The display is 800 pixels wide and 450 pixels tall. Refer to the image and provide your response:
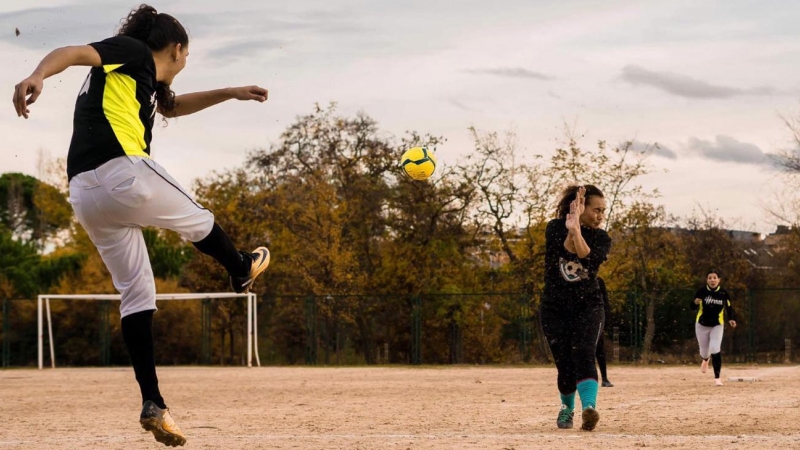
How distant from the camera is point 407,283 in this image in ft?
120

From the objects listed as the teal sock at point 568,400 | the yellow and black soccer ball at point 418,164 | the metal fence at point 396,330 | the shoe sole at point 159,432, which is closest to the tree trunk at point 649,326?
the metal fence at point 396,330

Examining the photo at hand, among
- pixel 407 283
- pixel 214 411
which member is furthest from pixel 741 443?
pixel 407 283

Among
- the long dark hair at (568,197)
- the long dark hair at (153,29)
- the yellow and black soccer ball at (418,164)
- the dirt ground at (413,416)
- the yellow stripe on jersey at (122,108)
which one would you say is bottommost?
the dirt ground at (413,416)

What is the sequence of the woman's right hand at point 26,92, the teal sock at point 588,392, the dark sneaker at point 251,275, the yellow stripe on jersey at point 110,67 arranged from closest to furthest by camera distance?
1. the woman's right hand at point 26,92
2. the yellow stripe on jersey at point 110,67
3. the dark sneaker at point 251,275
4. the teal sock at point 588,392

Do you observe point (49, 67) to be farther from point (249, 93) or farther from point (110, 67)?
point (249, 93)

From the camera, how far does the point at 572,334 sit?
8.09 metres

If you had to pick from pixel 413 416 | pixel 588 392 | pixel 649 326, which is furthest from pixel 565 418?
pixel 649 326

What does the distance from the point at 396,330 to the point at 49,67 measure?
28.5m

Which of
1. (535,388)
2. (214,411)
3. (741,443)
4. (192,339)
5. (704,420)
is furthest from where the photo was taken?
(192,339)

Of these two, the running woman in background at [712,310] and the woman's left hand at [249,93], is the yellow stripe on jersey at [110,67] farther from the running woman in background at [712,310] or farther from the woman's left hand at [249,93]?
the running woman in background at [712,310]

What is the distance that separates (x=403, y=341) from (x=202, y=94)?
27.1 metres

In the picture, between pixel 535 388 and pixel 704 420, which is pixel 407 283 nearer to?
pixel 535 388

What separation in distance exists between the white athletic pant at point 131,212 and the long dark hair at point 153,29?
2.17 ft

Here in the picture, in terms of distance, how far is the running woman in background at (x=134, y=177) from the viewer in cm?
518
